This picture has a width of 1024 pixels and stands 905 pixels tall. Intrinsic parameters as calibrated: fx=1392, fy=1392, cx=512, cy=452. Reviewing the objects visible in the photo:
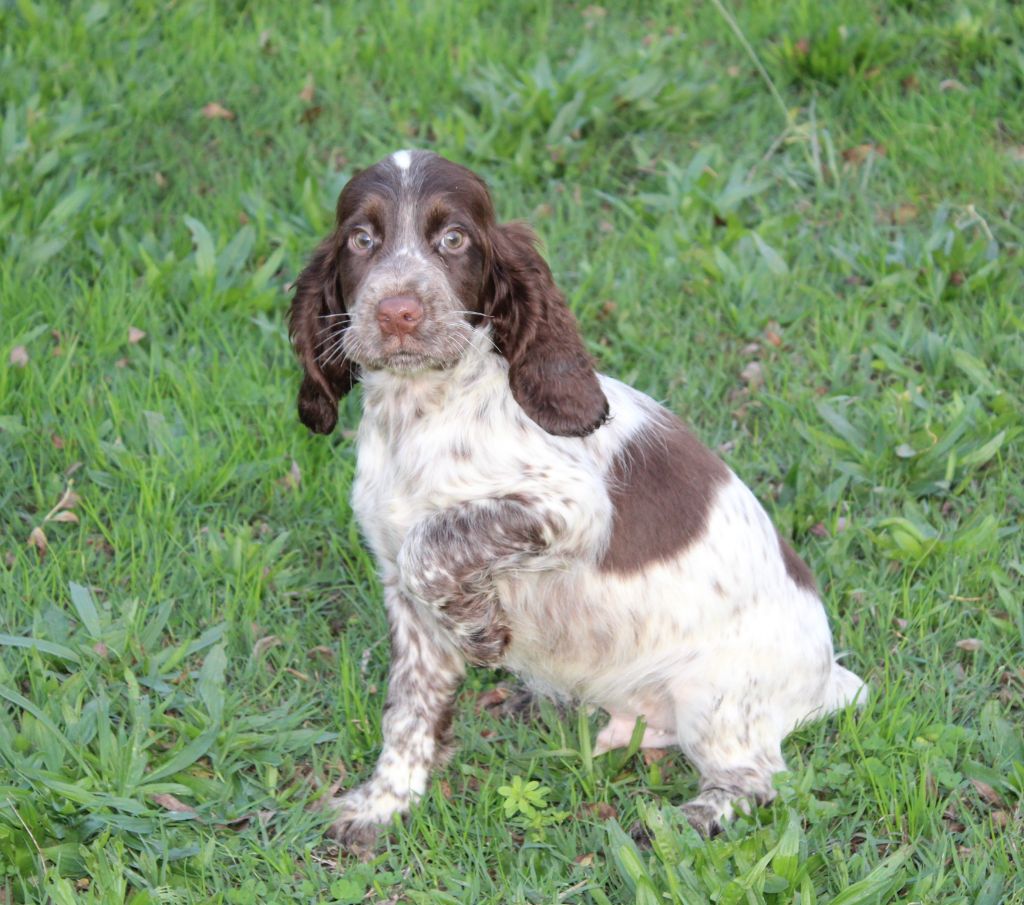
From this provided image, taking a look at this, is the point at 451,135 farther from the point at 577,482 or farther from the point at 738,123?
the point at 577,482

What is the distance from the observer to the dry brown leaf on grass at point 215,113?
674 cm

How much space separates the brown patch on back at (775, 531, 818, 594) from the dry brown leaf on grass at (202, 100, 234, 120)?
3930mm

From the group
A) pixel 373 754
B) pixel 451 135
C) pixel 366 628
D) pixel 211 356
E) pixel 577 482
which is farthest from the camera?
pixel 451 135

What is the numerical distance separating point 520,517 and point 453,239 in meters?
0.75

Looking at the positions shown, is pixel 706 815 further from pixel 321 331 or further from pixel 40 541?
pixel 40 541

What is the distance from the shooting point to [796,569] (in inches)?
159

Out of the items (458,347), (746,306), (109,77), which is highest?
(458,347)

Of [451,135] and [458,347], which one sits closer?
[458,347]

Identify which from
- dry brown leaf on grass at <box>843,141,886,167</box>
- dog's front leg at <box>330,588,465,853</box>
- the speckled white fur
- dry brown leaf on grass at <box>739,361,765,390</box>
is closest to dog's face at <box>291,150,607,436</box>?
the speckled white fur

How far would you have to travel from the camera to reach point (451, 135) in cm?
652

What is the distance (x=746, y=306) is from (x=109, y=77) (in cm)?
329

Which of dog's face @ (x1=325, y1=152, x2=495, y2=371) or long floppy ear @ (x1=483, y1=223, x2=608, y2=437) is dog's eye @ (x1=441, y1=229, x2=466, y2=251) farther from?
long floppy ear @ (x1=483, y1=223, x2=608, y2=437)

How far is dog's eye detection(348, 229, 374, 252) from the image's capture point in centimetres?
368

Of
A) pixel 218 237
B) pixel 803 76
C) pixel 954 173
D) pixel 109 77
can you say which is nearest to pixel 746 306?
pixel 954 173
